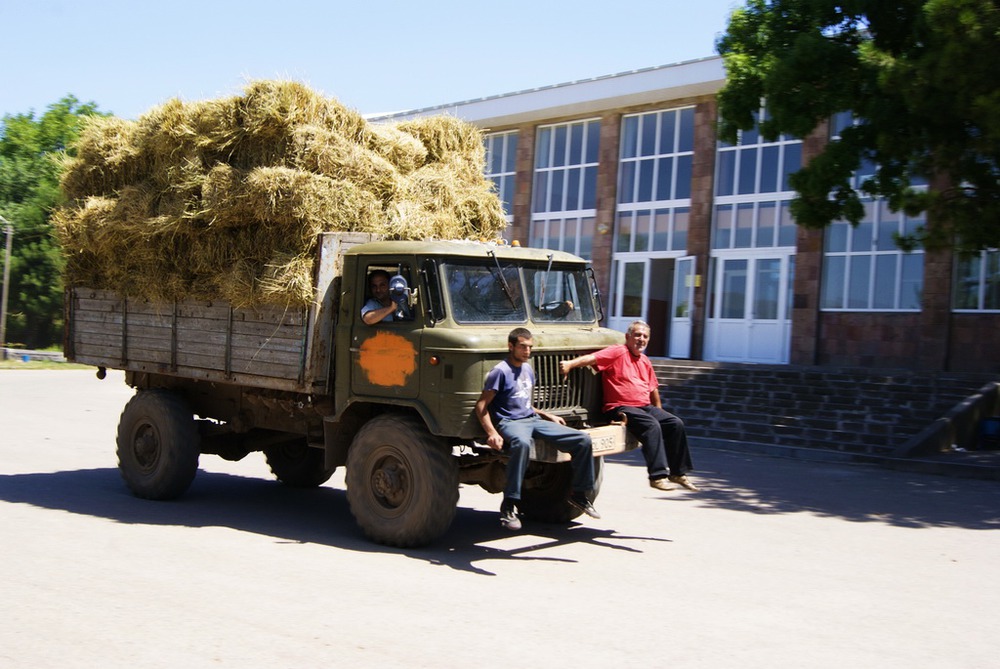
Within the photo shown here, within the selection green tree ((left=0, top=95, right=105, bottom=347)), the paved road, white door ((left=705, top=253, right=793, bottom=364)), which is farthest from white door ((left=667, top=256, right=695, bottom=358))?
green tree ((left=0, top=95, right=105, bottom=347))

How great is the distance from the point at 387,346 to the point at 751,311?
17394mm

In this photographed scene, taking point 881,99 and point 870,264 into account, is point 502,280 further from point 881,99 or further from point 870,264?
point 870,264

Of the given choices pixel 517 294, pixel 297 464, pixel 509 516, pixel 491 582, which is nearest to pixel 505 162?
pixel 297 464

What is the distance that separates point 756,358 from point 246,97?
16918 millimetres

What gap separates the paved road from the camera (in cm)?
527

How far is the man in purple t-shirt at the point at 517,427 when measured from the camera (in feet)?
24.6

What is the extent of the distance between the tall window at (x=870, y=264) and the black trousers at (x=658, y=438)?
46.4ft

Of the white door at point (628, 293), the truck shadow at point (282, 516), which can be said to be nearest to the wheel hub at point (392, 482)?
the truck shadow at point (282, 516)

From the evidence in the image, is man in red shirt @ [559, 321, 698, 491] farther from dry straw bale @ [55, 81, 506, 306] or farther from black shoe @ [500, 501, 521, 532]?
dry straw bale @ [55, 81, 506, 306]

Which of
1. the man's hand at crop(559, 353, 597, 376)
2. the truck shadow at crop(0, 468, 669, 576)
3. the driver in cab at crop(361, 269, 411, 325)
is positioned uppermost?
the driver in cab at crop(361, 269, 411, 325)

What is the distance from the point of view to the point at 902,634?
585 cm

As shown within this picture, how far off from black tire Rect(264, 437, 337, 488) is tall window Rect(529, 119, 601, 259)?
17.6 meters

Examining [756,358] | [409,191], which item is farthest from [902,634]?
[756,358]

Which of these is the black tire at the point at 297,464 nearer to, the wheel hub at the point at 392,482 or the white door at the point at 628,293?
the wheel hub at the point at 392,482
